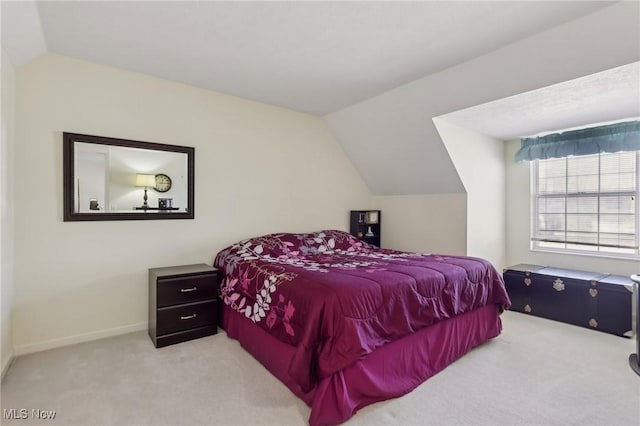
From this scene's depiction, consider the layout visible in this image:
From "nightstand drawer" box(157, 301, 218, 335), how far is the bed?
0.15 meters

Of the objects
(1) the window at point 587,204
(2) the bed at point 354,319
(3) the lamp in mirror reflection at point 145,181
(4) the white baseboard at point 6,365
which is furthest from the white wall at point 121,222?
(1) the window at point 587,204

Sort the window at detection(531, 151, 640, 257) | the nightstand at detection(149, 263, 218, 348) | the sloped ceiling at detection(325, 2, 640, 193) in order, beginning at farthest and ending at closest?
the window at detection(531, 151, 640, 257) < the nightstand at detection(149, 263, 218, 348) < the sloped ceiling at detection(325, 2, 640, 193)

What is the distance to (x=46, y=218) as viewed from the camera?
8.70 ft

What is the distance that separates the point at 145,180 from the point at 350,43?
2190mm

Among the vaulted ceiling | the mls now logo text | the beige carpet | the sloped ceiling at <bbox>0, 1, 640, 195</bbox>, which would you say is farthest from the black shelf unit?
the mls now logo text

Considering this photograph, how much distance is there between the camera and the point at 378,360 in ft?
6.63

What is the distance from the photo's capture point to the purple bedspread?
185cm

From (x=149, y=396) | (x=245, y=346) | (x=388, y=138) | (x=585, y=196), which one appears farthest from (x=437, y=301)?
(x=585, y=196)

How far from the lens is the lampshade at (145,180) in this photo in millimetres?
3027

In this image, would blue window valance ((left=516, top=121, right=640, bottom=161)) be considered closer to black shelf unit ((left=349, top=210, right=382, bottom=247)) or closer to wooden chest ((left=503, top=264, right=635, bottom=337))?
wooden chest ((left=503, top=264, right=635, bottom=337))

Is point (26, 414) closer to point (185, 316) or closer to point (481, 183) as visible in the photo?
point (185, 316)

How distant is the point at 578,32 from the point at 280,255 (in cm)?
291

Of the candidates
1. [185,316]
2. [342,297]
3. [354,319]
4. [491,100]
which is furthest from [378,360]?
[491,100]

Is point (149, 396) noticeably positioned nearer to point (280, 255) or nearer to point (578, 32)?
point (280, 255)
